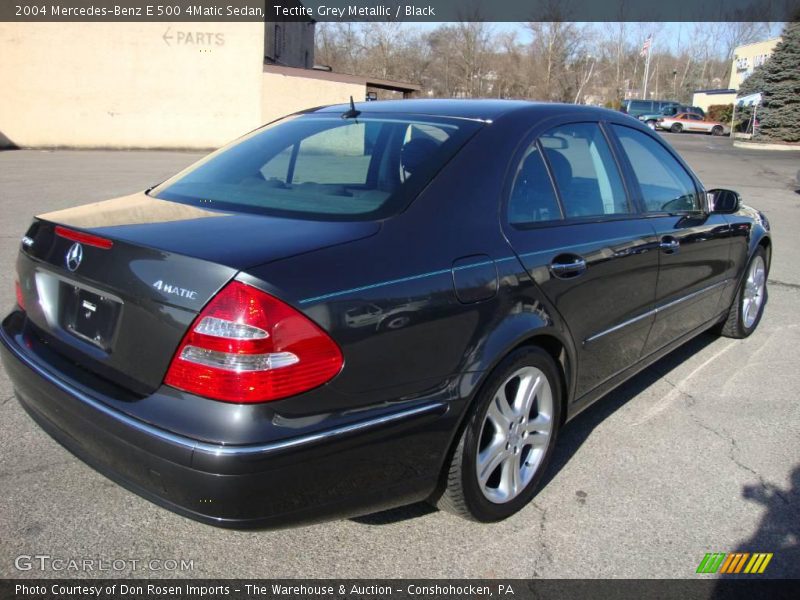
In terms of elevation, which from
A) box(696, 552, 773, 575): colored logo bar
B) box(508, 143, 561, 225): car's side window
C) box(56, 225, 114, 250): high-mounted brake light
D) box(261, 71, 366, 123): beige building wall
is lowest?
box(696, 552, 773, 575): colored logo bar

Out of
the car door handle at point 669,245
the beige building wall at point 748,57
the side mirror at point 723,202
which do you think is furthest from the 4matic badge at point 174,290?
the beige building wall at point 748,57

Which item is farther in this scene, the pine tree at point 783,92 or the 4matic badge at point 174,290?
the pine tree at point 783,92

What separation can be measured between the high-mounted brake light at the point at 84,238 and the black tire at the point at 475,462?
54.6 inches

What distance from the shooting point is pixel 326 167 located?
305 cm

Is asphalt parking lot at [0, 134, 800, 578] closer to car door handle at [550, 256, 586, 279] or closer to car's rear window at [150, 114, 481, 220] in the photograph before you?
car door handle at [550, 256, 586, 279]

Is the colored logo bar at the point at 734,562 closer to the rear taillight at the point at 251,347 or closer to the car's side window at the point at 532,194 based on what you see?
the car's side window at the point at 532,194

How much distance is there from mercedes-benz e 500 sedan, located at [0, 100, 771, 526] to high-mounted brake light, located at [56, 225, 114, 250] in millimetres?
13

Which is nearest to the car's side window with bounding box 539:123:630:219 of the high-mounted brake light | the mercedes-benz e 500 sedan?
the mercedes-benz e 500 sedan

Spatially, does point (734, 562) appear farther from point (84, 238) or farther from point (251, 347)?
point (84, 238)

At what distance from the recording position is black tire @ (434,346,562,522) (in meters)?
2.48

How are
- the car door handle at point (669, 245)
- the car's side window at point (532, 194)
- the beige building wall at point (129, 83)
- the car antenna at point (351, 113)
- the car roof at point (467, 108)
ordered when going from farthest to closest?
the beige building wall at point (129, 83) < the car door handle at point (669, 245) < the car antenna at point (351, 113) < the car roof at point (467, 108) < the car's side window at point (532, 194)

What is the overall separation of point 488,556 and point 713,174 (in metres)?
19.0

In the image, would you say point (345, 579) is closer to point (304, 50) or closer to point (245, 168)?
point (245, 168)

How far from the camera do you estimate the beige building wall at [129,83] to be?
20.0m
